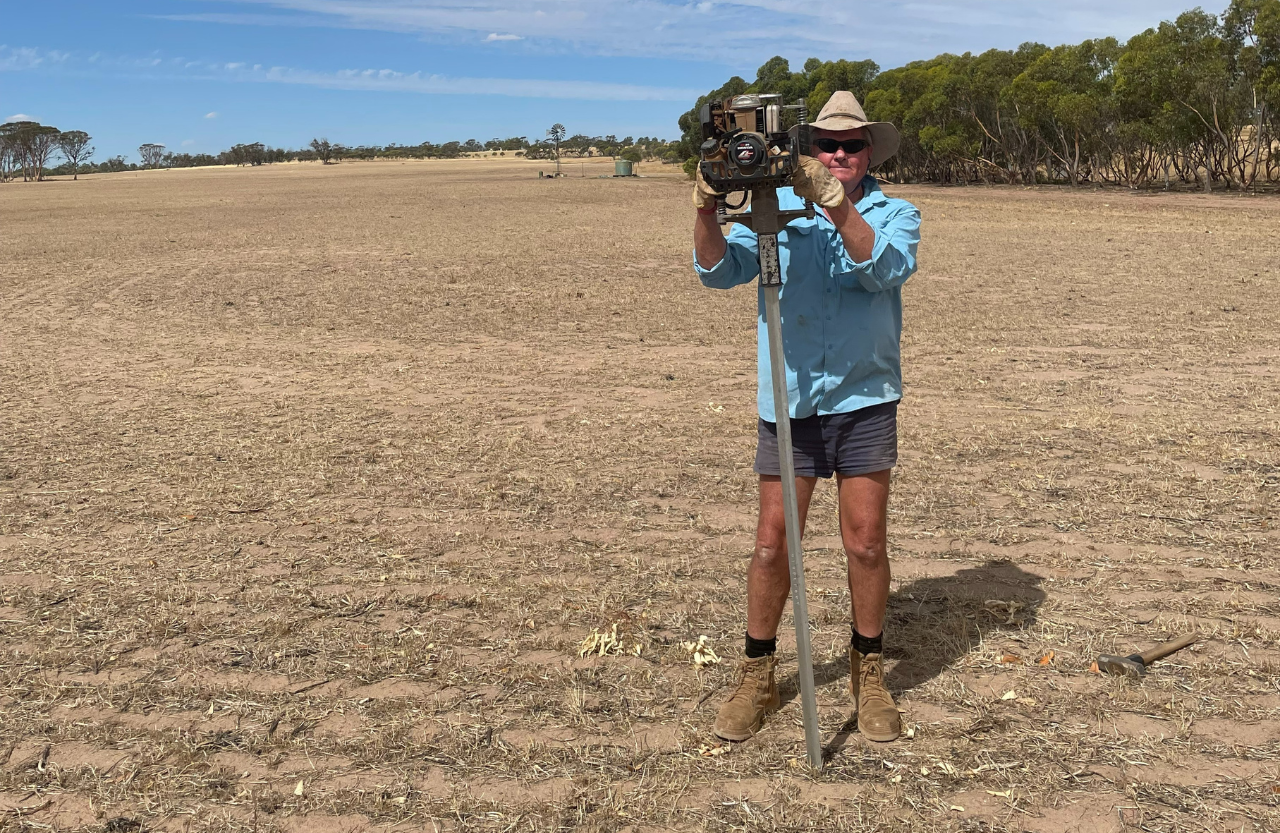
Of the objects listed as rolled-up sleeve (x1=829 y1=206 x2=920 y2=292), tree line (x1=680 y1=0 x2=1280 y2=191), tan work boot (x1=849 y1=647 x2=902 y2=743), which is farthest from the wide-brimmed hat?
tree line (x1=680 y1=0 x2=1280 y2=191)

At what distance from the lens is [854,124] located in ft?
10.3

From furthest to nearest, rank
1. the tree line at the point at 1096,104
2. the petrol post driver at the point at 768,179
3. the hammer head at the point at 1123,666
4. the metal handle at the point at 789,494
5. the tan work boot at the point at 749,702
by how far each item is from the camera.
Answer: the tree line at the point at 1096,104 → the hammer head at the point at 1123,666 → the tan work boot at the point at 749,702 → the metal handle at the point at 789,494 → the petrol post driver at the point at 768,179

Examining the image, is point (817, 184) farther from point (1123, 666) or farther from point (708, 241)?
point (1123, 666)

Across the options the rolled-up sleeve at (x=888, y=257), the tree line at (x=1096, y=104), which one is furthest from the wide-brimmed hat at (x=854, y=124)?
the tree line at (x=1096, y=104)

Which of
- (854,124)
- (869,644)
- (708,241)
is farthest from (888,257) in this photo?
(869,644)

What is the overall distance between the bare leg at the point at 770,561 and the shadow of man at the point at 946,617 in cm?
47

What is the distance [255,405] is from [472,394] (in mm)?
1750

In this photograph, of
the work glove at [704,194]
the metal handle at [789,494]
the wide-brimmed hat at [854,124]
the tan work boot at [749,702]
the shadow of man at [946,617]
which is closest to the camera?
the work glove at [704,194]

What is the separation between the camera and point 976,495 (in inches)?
232

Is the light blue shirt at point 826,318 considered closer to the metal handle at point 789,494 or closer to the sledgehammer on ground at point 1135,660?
the metal handle at point 789,494

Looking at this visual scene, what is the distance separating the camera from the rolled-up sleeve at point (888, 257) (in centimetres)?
306

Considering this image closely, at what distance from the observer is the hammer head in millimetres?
3773

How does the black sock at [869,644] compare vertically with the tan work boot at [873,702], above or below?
above

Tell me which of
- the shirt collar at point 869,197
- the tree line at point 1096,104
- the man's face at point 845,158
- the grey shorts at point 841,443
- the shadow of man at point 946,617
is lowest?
the shadow of man at point 946,617
